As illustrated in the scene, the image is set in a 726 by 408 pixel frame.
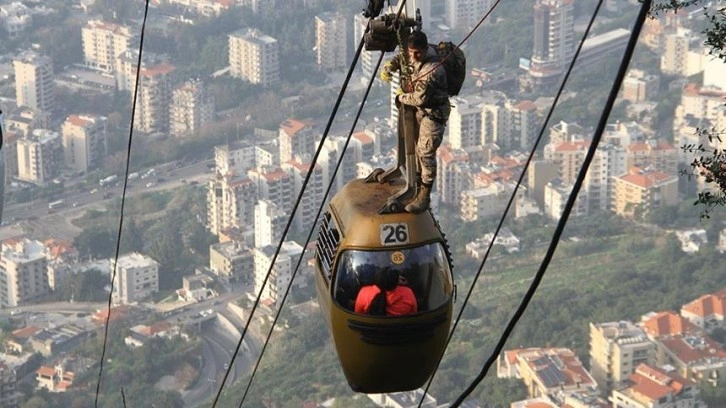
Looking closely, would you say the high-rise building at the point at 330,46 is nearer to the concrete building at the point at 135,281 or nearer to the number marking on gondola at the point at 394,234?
the concrete building at the point at 135,281

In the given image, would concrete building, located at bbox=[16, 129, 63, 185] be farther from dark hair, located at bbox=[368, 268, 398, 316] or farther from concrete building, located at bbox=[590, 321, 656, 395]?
dark hair, located at bbox=[368, 268, 398, 316]

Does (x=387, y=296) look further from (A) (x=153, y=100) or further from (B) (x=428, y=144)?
(A) (x=153, y=100)

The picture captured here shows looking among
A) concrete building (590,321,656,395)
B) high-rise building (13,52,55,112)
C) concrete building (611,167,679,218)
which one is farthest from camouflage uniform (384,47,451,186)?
high-rise building (13,52,55,112)

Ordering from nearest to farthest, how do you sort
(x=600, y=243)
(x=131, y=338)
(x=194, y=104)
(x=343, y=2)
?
(x=131, y=338) < (x=600, y=243) < (x=194, y=104) < (x=343, y=2)

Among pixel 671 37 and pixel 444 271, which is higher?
pixel 444 271

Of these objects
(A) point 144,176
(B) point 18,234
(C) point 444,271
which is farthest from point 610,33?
(C) point 444,271

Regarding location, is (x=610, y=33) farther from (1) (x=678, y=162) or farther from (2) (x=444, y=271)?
(2) (x=444, y=271)
